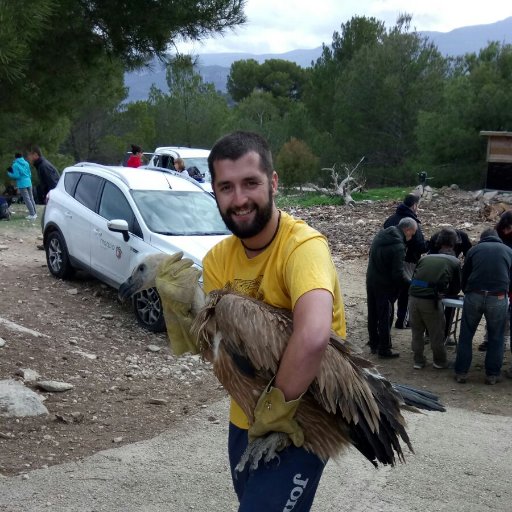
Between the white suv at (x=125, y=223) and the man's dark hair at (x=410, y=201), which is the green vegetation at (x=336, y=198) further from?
the white suv at (x=125, y=223)

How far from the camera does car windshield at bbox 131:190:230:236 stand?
30.7 feet

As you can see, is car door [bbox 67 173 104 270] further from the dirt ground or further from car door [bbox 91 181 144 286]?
the dirt ground

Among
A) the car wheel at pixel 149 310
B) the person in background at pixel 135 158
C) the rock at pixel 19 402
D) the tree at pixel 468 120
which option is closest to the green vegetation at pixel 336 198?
the tree at pixel 468 120

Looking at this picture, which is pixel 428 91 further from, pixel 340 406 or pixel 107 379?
pixel 340 406

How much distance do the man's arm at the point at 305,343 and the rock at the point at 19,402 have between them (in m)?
4.10

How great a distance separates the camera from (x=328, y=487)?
15.7 feet

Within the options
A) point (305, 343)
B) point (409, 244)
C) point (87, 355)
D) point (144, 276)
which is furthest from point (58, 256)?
point (305, 343)

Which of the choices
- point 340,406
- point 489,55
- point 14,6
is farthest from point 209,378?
point 489,55

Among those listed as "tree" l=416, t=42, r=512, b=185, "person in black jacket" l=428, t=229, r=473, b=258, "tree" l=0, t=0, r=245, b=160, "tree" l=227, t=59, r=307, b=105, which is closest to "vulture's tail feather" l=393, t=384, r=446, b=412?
"tree" l=0, t=0, r=245, b=160

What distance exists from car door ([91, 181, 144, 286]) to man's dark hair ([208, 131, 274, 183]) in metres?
6.69

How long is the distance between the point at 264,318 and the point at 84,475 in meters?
3.02

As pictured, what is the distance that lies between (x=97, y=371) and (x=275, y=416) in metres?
5.20

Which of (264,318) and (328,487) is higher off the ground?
(264,318)

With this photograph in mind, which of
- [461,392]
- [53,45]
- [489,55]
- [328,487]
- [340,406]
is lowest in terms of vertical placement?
[461,392]
